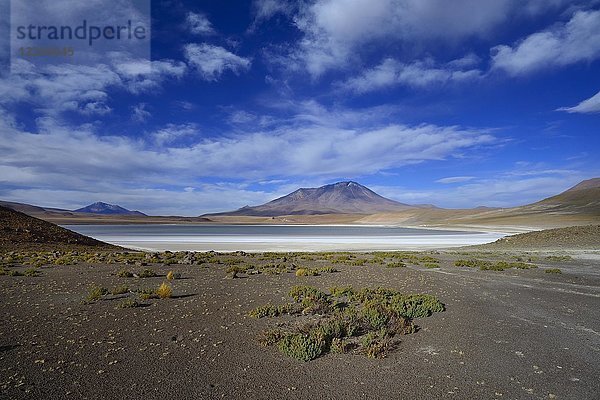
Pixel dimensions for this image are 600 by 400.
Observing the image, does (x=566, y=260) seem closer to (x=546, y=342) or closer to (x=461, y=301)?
(x=461, y=301)

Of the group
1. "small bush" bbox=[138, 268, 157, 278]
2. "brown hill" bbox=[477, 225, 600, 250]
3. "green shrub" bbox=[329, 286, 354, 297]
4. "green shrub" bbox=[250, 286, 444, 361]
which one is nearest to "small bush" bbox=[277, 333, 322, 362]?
"green shrub" bbox=[250, 286, 444, 361]

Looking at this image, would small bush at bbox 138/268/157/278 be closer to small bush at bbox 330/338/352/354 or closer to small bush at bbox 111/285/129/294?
small bush at bbox 111/285/129/294

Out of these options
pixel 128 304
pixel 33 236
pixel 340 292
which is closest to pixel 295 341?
pixel 340 292

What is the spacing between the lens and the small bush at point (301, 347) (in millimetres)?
6520

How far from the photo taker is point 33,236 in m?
32.5

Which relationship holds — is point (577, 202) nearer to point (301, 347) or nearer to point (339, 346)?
point (339, 346)

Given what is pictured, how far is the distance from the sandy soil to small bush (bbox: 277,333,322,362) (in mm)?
181

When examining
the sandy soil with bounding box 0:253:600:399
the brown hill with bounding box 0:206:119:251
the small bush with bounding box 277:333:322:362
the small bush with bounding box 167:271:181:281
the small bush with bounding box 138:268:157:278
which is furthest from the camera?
the brown hill with bounding box 0:206:119:251

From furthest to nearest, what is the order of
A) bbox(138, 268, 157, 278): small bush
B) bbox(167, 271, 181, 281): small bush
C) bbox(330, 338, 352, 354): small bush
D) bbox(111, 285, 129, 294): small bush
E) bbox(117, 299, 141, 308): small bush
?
bbox(138, 268, 157, 278): small bush → bbox(167, 271, 181, 281): small bush → bbox(111, 285, 129, 294): small bush → bbox(117, 299, 141, 308): small bush → bbox(330, 338, 352, 354): small bush

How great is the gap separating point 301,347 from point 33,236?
35.7 meters

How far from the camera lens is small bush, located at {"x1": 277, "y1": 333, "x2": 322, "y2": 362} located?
652cm

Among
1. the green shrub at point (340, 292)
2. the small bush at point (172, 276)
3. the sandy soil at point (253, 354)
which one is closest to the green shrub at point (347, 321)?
the green shrub at point (340, 292)

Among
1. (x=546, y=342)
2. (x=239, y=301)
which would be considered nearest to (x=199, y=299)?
(x=239, y=301)

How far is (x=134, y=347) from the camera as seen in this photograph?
6980mm
